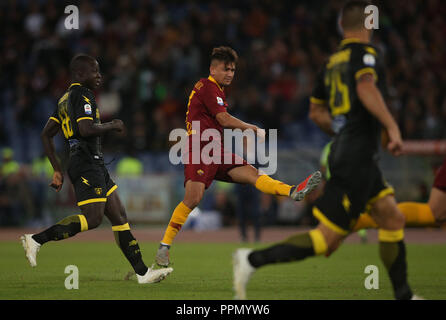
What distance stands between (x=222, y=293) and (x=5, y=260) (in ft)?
17.0

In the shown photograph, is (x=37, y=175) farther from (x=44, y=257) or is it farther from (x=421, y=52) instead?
(x=421, y=52)

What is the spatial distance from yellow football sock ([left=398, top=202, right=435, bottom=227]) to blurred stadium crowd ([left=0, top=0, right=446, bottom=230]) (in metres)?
12.0

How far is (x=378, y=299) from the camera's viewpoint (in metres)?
6.35

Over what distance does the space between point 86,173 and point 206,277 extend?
1.97 meters

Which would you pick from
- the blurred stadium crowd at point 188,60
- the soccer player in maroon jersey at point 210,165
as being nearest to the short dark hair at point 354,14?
the soccer player in maroon jersey at point 210,165

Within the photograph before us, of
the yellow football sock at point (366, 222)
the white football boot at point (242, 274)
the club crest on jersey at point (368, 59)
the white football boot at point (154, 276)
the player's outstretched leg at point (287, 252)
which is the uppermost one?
the club crest on jersey at point (368, 59)

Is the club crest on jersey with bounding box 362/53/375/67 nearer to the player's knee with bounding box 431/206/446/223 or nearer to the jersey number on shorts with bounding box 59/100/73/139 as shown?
the player's knee with bounding box 431/206/446/223

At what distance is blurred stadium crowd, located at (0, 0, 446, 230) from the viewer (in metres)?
20.1

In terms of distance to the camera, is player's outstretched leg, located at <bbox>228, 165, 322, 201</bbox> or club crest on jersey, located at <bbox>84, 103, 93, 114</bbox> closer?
club crest on jersey, located at <bbox>84, 103, 93, 114</bbox>

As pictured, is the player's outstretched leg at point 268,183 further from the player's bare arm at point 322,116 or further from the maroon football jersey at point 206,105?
the player's bare arm at point 322,116

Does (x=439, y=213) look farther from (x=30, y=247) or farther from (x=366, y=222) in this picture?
(x=30, y=247)

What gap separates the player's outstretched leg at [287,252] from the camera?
18.3 feet

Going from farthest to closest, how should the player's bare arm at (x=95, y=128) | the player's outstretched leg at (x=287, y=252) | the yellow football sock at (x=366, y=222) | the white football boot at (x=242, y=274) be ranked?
the player's bare arm at (x=95, y=128)
the yellow football sock at (x=366, y=222)
the white football boot at (x=242, y=274)
the player's outstretched leg at (x=287, y=252)

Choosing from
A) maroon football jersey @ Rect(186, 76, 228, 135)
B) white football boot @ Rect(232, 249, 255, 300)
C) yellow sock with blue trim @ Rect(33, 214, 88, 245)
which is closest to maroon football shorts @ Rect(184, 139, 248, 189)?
maroon football jersey @ Rect(186, 76, 228, 135)
